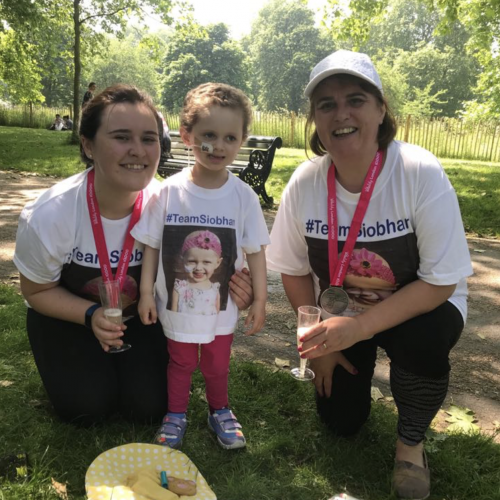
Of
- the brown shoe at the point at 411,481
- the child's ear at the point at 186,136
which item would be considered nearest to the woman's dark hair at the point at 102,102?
the child's ear at the point at 186,136

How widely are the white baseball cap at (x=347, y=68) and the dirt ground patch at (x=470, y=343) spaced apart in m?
1.94

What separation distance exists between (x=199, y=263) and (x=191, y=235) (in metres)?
0.14

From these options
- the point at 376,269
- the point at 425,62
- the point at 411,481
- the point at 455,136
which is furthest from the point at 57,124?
the point at 425,62

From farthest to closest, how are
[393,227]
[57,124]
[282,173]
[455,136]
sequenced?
[57,124], [455,136], [282,173], [393,227]

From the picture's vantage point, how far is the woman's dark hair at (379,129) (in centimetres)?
224

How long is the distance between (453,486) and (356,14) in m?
9.83

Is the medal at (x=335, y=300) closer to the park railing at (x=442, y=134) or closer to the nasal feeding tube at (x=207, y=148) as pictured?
the nasal feeding tube at (x=207, y=148)

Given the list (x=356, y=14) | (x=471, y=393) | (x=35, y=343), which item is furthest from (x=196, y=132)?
(x=356, y=14)

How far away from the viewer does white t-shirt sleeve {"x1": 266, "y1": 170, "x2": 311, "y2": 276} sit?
2561 millimetres

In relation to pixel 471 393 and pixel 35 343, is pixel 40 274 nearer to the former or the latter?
pixel 35 343

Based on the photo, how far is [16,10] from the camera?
1320cm

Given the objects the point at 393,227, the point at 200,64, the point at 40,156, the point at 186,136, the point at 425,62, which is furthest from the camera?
the point at 200,64

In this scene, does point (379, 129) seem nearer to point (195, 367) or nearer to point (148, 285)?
point (148, 285)

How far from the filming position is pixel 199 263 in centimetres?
243
